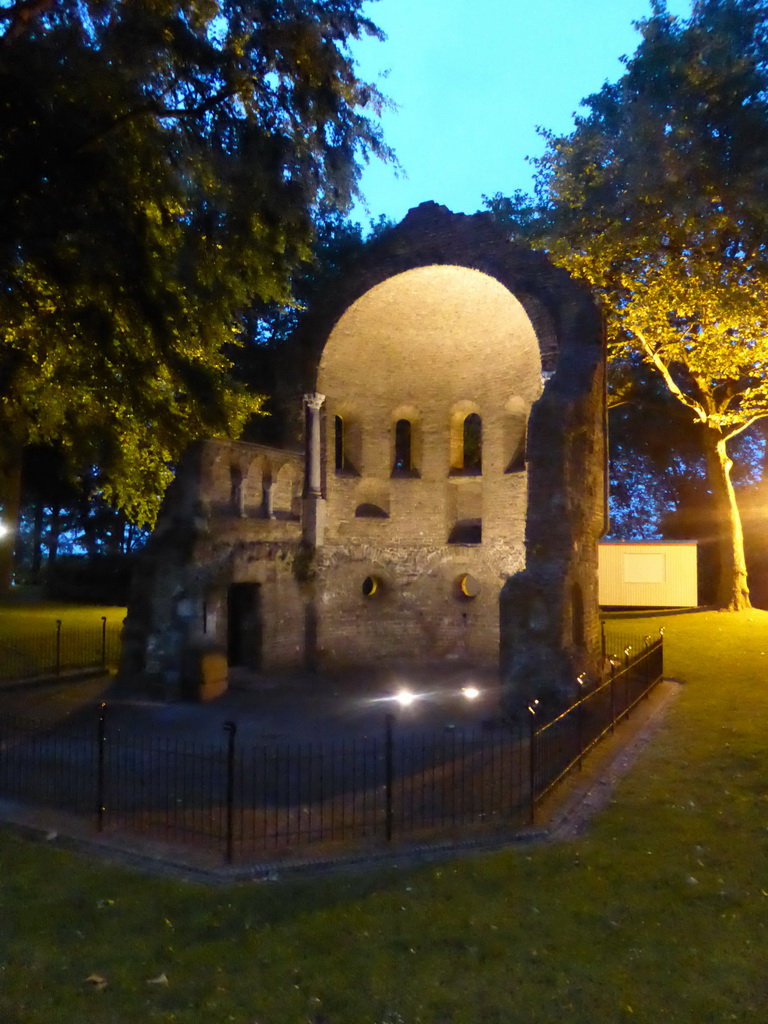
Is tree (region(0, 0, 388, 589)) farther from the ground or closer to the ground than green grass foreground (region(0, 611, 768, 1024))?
farther from the ground

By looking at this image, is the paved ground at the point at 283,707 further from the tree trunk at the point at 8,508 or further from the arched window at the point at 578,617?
→ the tree trunk at the point at 8,508

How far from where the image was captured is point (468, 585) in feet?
64.7

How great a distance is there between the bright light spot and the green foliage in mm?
A: 6413

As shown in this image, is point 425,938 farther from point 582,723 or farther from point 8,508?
point 8,508

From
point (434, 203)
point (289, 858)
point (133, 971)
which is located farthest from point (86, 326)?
point (434, 203)

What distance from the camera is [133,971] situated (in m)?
5.17

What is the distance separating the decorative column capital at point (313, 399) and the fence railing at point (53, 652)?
6889 mm

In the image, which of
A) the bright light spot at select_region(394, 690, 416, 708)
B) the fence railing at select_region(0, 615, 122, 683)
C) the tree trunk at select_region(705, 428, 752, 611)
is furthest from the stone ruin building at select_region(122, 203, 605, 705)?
the tree trunk at select_region(705, 428, 752, 611)

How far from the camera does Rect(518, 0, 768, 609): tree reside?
12508 millimetres

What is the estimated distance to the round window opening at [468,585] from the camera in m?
19.4

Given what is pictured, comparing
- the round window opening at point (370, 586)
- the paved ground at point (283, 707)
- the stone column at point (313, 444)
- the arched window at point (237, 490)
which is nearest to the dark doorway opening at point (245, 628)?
the paved ground at point (283, 707)

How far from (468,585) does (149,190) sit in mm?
12223

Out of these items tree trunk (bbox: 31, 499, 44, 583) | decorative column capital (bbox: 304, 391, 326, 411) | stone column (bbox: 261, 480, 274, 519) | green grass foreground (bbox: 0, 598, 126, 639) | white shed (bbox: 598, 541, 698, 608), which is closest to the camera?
stone column (bbox: 261, 480, 274, 519)

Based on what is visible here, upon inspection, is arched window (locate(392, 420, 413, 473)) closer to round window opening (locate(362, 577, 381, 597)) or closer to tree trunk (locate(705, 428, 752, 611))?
round window opening (locate(362, 577, 381, 597))
